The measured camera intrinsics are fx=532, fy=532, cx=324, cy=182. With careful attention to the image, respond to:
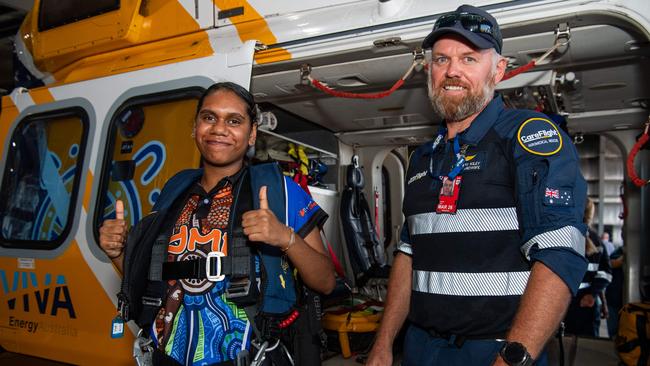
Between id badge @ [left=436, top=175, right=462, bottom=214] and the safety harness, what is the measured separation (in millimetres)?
486

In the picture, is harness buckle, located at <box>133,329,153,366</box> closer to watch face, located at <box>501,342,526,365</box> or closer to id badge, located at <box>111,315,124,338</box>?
id badge, located at <box>111,315,124,338</box>

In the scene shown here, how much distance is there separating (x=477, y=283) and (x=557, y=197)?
11.7 inches

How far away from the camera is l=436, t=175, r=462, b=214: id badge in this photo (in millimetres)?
1406

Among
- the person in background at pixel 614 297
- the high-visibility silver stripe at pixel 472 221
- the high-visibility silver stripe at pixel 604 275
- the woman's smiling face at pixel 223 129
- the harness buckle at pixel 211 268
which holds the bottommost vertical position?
the person in background at pixel 614 297

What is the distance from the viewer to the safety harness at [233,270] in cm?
152

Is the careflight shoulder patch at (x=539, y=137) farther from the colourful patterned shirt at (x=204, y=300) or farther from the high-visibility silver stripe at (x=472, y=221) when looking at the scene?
the colourful patterned shirt at (x=204, y=300)

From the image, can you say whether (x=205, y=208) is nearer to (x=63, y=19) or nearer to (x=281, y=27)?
(x=281, y=27)

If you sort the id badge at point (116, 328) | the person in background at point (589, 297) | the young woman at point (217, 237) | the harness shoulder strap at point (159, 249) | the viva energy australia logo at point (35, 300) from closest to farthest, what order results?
the young woman at point (217, 237), the harness shoulder strap at point (159, 249), the id badge at point (116, 328), the viva energy australia logo at point (35, 300), the person in background at point (589, 297)

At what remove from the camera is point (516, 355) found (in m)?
1.15

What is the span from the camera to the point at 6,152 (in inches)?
126

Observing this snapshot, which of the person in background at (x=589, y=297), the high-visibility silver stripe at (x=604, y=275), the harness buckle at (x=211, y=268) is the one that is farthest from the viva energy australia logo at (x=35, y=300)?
the high-visibility silver stripe at (x=604, y=275)

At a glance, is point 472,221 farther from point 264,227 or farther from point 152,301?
point 152,301

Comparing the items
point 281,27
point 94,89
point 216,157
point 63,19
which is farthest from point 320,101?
point 216,157

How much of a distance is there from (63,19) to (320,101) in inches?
63.4
